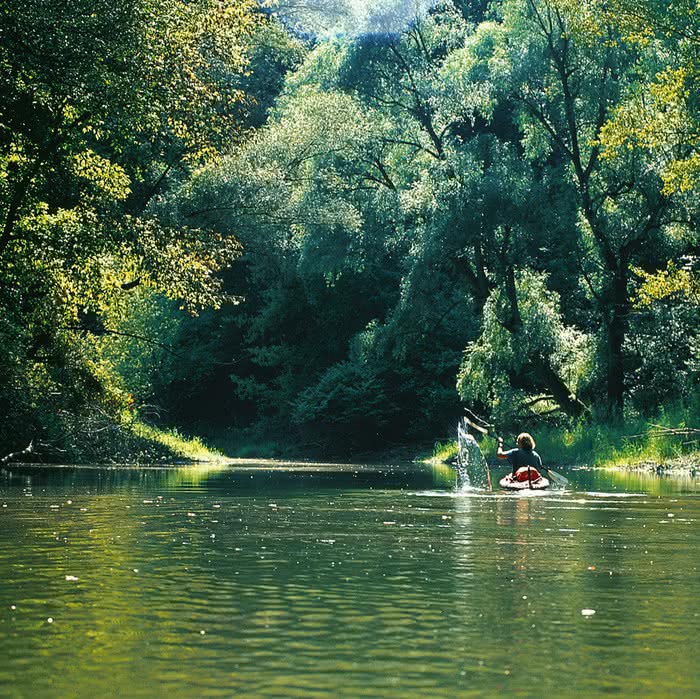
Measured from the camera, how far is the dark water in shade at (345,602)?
7258 mm

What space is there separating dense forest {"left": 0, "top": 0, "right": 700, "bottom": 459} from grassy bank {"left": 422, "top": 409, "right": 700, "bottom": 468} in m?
1.09

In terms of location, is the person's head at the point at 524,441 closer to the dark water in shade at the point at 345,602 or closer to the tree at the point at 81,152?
the dark water in shade at the point at 345,602

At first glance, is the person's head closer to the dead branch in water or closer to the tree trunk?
the dead branch in water

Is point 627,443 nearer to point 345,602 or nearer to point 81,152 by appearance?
point 81,152

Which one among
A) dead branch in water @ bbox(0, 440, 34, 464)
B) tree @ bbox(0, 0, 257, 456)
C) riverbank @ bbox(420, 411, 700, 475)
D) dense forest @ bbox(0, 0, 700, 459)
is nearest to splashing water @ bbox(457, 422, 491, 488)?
riverbank @ bbox(420, 411, 700, 475)

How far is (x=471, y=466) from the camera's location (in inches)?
1641

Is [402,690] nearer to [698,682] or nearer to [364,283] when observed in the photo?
[698,682]

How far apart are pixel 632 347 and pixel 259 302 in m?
29.1

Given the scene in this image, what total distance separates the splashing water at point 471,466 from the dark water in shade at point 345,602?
1151cm

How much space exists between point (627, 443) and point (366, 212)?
16.8 m

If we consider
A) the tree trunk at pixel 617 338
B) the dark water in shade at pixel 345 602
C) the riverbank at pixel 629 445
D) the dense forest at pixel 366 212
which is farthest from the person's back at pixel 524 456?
the tree trunk at pixel 617 338

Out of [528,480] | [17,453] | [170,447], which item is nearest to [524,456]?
[528,480]

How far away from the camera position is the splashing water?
3192 cm

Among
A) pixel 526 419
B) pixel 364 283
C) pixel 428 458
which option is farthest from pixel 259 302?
pixel 526 419
